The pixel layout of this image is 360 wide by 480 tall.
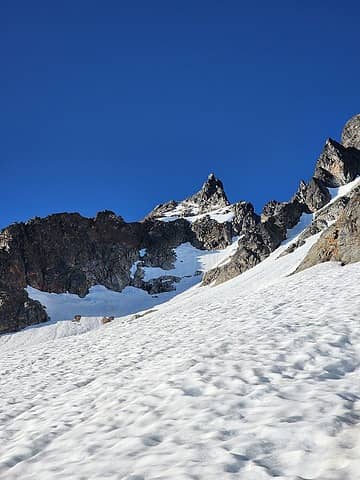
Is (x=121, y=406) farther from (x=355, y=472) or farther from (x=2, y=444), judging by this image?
(x=355, y=472)

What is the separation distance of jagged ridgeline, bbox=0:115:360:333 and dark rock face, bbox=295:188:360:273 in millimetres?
29797

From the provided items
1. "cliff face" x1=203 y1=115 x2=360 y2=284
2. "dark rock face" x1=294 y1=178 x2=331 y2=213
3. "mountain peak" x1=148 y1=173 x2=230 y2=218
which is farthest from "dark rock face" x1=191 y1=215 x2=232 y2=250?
"mountain peak" x1=148 y1=173 x2=230 y2=218

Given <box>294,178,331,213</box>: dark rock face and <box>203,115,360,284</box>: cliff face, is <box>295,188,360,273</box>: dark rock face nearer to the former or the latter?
<box>203,115,360,284</box>: cliff face

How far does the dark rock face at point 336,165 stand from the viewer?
397 feet

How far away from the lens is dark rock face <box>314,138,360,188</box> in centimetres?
12088

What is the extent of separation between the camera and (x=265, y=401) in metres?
6.69

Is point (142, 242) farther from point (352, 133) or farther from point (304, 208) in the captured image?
point (352, 133)

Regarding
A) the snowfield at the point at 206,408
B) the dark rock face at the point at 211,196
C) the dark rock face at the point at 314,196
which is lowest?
the snowfield at the point at 206,408

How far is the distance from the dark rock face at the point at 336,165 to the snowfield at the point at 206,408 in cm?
11568

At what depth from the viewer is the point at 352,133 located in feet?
462

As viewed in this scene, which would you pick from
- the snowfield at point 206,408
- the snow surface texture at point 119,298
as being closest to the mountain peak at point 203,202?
the snow surface texture at point 119,298

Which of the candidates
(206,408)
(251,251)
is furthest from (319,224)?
(206,408)

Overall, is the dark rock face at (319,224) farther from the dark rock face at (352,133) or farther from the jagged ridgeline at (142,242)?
the dark rock face at (352,133)

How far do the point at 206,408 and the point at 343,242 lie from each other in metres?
25.4
